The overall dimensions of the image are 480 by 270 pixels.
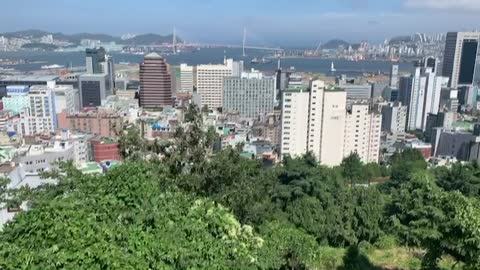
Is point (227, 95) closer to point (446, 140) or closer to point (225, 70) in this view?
point (225, 70)

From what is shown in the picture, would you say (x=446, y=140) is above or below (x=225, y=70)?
below

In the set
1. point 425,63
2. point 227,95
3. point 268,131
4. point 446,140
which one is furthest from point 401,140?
point 425,63

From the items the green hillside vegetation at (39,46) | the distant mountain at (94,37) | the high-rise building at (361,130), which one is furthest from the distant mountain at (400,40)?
the high-rise building at (361,130)

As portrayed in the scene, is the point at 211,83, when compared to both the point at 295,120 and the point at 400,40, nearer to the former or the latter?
the point at 295,120

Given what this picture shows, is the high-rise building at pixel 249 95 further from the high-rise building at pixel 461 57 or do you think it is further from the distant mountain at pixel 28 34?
the distant mountain at pixel 28 34

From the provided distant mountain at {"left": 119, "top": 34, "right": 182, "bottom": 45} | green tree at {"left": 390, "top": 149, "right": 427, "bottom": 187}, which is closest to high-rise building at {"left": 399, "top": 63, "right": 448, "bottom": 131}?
green tree at {"left": 390, "top": 149, "right": 427, "bottom": 187}
